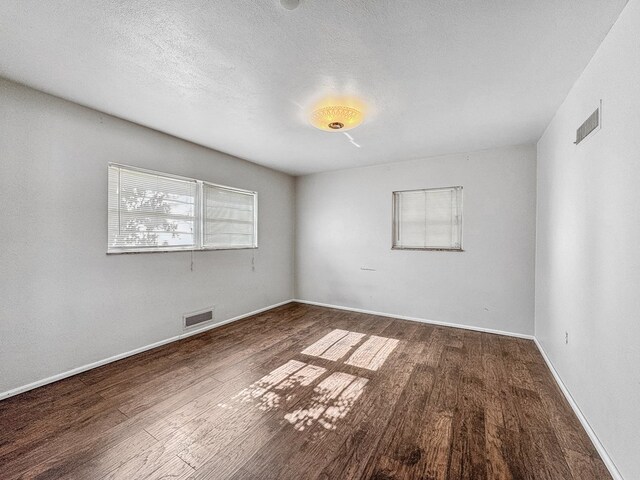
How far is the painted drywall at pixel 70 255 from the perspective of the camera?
2252 millimetres

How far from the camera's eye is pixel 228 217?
13.9 feet

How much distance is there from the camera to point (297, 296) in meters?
5.62

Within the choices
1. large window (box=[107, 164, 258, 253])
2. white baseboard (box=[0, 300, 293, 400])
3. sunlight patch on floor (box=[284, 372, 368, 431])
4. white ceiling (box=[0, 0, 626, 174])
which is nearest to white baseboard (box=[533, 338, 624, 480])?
sunlight patch on floor (box=[284, 372, 368, 431])

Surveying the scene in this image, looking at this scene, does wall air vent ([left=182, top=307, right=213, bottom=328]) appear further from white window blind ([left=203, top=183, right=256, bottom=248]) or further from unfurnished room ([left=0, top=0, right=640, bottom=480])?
white window blind ([left=203, top=183, right=256, bottom=248])

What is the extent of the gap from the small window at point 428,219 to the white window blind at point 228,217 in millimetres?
2485

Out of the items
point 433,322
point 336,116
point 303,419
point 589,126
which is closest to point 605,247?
point 589,126

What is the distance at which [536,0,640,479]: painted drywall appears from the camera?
137 cm

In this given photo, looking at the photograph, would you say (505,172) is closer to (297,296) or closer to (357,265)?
(357,265)

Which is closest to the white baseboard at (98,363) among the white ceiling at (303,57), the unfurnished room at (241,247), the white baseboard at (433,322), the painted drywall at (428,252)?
the unfurnished room at (241,247)

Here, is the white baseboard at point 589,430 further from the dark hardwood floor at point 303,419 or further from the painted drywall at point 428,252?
the painted drywall at point 428,252

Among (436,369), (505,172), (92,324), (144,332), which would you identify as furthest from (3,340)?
(505,172)

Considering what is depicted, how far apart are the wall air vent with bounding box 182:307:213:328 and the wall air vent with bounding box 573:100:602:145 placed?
4.37 metres

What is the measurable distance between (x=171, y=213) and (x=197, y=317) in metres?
1.45

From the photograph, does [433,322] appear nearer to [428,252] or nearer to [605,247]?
[428,252]
